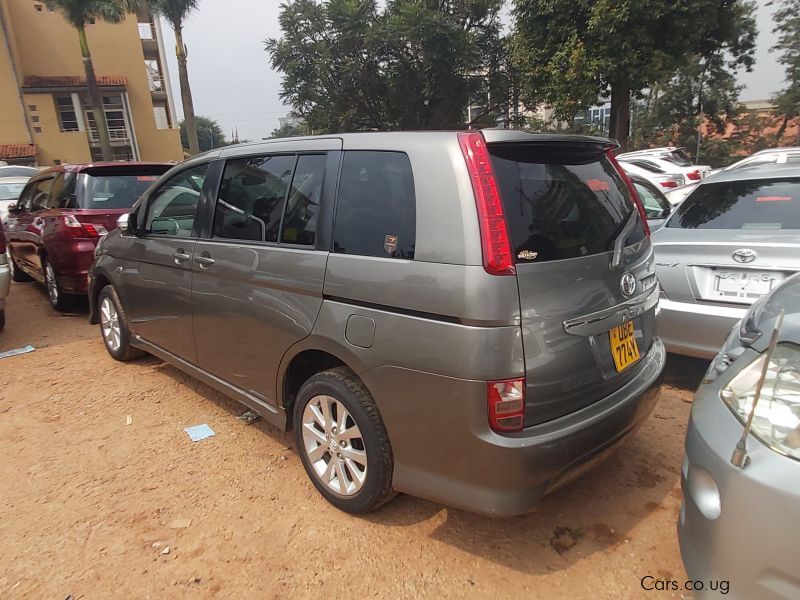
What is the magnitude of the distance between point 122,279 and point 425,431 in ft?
10.0

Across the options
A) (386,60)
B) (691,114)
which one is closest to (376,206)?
(386,60)

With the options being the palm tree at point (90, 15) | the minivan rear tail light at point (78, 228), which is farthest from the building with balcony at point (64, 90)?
the minivan rear tail light at point (78, 228)

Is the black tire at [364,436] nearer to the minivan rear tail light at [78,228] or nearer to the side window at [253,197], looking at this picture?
the side window at [253,197]

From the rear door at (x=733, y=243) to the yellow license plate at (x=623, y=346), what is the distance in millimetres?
Result: 1277

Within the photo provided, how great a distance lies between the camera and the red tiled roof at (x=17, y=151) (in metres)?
27.5

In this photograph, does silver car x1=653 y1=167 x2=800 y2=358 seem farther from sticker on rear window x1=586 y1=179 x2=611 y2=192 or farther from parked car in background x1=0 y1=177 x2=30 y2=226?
parked car in background x1=0 y1=177 x2=30 y2=226

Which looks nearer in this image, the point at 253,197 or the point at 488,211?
the point at 488,211

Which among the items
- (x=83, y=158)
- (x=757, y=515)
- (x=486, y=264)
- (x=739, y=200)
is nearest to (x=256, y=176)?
(x=486, y=264)

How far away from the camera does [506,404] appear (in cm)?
183

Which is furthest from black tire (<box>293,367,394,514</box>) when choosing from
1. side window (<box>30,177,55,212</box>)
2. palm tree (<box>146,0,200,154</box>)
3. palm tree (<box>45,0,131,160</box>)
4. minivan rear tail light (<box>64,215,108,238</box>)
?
palm tree (<box>45,0,131,160</box>)

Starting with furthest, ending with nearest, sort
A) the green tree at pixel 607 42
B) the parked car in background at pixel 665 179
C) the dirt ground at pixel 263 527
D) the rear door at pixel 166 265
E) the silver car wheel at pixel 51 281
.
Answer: the green tree at pixel 607 42
the parked car in background at pixel 665 179
the silver car wheel at pixel 51 281
the rear door at pixel 166 265
the dirt ground at pixel 263 527

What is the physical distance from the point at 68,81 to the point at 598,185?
35.7m

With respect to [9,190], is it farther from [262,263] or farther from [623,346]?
[623,346]

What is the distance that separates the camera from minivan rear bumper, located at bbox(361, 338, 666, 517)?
1.84 m
